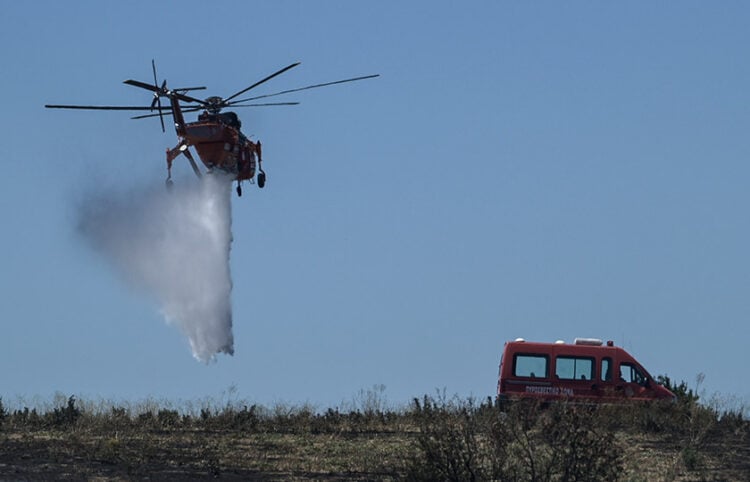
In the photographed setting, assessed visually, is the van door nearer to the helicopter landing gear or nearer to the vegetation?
the vegetation

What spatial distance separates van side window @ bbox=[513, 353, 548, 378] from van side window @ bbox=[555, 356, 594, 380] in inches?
13.8

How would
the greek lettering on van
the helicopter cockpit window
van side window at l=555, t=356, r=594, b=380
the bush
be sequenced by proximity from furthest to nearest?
1. the helicopter cockpit window
2. van side window at l=555, t=356, r=594, b=380
3. the greek lettering on van
4. the bush

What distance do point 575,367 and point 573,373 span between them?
162 millimetres

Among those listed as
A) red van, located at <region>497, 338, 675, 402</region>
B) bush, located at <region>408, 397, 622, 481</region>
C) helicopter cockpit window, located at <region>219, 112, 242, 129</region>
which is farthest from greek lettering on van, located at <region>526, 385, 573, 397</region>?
helicopter cockpit window, located at <region>219, 112, 242, 129</region>

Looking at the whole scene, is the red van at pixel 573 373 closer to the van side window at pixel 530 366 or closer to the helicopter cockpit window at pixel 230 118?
the van side window at pixel 530 366

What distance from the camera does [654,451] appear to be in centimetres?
2275

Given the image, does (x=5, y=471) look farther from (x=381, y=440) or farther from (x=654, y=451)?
(x=654, y=451)

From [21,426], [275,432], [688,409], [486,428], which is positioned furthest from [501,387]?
[486,428]

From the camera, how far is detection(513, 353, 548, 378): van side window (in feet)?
109

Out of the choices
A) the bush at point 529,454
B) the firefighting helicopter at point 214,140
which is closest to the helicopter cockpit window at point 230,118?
the firefighting helicopter at point 214,140

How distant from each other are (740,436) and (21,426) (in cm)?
1438

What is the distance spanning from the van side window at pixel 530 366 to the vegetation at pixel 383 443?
379 centimetres

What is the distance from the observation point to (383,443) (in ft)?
78.5

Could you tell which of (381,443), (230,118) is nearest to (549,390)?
(381,443)
